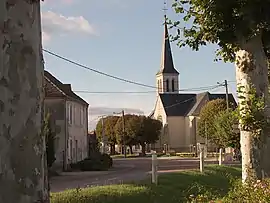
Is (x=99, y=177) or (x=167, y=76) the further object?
(x=167, y=76)

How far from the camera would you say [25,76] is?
3.38m

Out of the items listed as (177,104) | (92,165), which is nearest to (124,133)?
(177,104)

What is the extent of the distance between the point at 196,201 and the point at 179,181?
13453 mm

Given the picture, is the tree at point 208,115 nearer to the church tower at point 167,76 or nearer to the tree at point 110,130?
the tree at point 110,130

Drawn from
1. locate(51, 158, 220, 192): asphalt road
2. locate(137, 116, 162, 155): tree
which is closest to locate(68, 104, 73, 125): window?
locate(51, 158, 220, 192): asphalt road

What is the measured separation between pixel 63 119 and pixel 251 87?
3127 centimetres

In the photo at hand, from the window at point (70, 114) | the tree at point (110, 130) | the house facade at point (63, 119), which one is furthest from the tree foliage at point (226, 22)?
the tree at point (110, 130)

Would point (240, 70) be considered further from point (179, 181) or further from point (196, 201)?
point (179, 181)

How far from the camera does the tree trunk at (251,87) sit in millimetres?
12094

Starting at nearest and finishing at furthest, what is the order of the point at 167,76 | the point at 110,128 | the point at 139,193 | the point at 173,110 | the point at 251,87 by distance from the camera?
the point at 251,87 → the point at 139,193 → the point at 110,128 → the point at 173,110 → the point at 167,76

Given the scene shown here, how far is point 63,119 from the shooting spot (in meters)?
42.2

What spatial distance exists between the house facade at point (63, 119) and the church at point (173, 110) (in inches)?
2507

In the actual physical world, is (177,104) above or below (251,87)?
above

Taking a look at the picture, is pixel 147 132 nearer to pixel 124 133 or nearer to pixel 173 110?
pixel 124 133
